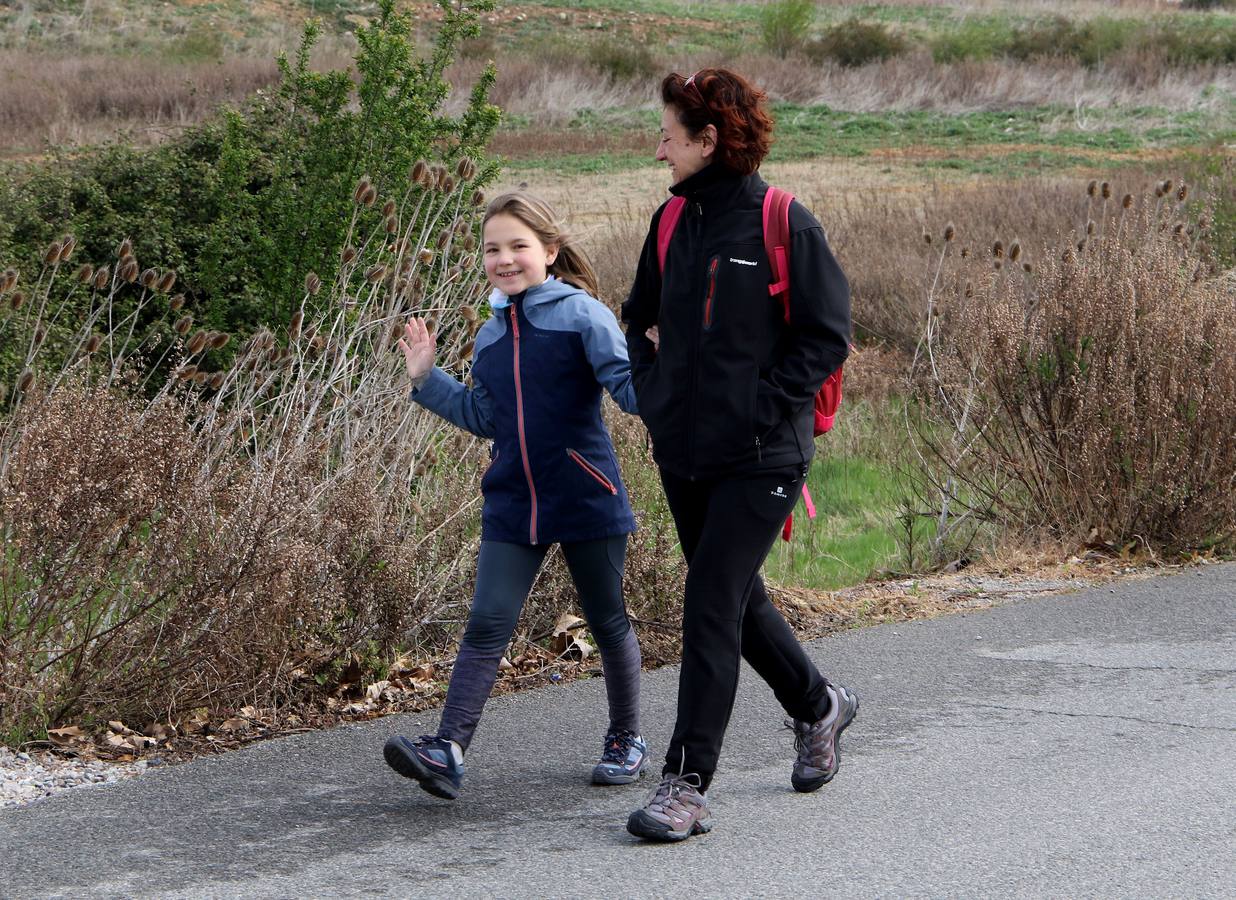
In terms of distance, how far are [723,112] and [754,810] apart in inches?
76.0

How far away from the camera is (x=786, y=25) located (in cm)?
5419

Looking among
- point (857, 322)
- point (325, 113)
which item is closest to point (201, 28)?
point (857, 322)

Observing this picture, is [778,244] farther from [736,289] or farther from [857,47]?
[857,47]

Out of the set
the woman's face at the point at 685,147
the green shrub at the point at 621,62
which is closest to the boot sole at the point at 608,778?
the woman's face at the point at 685,147

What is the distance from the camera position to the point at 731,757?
5180 mm

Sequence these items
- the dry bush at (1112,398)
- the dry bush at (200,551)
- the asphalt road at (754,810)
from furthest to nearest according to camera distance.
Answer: the dry bush at (1112,398)
the dry bush at (200,551)
the asphalt road at (754,810)

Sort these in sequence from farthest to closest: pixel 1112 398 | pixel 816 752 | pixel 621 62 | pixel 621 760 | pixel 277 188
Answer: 1. pixel 621 62
2. pixel 277 188
3. pixel 1112 398
4. pixel 621 760
5. pixel 816 752

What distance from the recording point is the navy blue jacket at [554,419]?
468 cm

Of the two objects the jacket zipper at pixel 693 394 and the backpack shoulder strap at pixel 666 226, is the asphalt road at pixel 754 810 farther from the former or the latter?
the backpack shoulder strap at pixel 666 226

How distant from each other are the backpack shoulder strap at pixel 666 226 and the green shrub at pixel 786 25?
48909 millimetres

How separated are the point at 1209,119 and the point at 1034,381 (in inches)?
1284

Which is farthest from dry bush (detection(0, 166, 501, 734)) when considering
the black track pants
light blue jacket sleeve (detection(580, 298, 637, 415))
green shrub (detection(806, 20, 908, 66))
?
green shrub (detection(806, 20, 908, 66))

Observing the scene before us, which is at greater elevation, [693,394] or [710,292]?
[710,292]

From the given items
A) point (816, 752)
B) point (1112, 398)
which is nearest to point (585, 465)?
point (816, 752)
